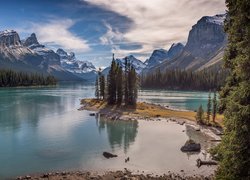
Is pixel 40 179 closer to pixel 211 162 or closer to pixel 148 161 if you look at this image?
pixel 148 161

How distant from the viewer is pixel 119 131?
257ft

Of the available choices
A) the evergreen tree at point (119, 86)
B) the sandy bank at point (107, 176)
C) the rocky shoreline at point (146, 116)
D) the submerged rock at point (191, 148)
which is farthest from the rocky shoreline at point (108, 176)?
the evergreen tree at point (119, 86)

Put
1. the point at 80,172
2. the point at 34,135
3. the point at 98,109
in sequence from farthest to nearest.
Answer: the point at 98,109 < the point at 34,135 < the point at 80,172

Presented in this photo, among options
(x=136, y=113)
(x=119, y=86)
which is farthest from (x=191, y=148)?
(x=119, y=86)

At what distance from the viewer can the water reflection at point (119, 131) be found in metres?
65.1

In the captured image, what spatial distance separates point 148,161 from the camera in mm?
50188

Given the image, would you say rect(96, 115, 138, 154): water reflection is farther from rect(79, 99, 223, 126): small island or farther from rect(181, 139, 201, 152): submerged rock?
rect(181, 139, 201, 152): submerged rock

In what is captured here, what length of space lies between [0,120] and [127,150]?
49669 millimetres

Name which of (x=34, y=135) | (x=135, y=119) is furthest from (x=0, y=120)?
(x=135, y=119)

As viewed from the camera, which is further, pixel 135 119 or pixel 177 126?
pixel 135 119

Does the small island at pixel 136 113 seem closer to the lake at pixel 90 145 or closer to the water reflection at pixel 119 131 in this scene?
the water reflection at pixel 119 131

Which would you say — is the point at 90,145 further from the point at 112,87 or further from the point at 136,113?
the point at 112,87

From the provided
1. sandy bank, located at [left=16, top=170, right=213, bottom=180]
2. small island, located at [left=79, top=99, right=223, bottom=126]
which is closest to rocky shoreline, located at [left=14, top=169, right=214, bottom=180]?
sandy bank, located at [left=16, top=170, right=213, bottom=180]

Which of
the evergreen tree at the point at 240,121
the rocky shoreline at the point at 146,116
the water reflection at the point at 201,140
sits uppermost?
the evergreen tree at the point at 240,121
